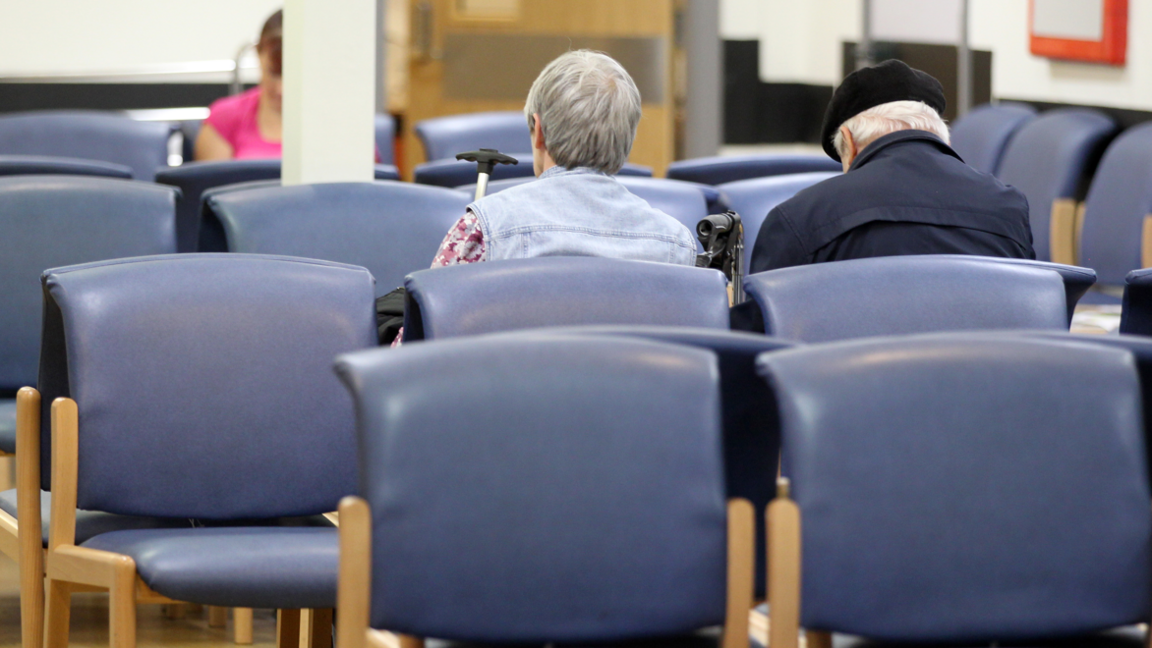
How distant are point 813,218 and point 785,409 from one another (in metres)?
1.31

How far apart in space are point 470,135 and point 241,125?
0.82 metres

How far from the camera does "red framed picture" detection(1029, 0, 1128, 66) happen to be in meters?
5.96

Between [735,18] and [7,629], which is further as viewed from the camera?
[735,18]

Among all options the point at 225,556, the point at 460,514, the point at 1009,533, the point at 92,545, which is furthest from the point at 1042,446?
the point at 92,545

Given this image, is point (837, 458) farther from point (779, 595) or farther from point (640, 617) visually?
point (640, 617)

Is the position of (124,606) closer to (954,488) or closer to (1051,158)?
(954,488)

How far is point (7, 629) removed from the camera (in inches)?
119

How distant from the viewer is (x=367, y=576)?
1.45 metres

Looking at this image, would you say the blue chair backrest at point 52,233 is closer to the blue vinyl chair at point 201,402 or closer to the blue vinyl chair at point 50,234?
the blue vinyl chair at point 50,234

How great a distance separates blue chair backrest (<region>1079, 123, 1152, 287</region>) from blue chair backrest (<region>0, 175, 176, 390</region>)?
10.7 ft

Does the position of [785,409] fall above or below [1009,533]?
above

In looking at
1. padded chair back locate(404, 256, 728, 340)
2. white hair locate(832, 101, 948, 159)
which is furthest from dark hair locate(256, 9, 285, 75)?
padded chair back locate(404, 256, 728, 340)

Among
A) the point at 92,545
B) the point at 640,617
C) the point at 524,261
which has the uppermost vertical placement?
the point at 524,261

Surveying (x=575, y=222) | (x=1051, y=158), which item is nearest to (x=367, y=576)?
(x=575, y=222)
